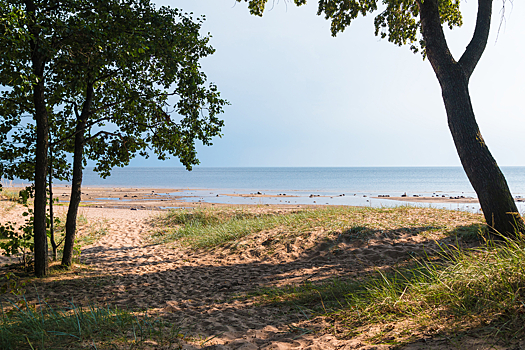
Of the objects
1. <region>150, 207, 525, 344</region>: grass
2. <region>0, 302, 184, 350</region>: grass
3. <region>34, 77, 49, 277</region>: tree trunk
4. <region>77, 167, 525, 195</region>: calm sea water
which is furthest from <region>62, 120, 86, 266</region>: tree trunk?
<region>77, 167, 525, 195</region>: calm sea water

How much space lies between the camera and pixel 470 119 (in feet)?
20.4

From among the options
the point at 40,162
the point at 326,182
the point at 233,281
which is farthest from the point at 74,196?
the point at 326,182

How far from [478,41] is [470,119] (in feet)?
6.59

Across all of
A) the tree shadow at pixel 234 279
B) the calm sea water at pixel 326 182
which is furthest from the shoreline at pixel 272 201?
the tree shadow at pixel 234 279

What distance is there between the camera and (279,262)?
22.8 feet

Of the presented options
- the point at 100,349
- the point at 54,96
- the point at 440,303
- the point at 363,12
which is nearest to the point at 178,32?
the point at 54,96

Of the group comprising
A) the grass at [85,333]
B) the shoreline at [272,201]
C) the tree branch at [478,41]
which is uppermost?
the tree branch at [478,41]

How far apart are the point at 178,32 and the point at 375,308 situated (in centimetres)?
606

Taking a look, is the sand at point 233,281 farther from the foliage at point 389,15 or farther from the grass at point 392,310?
the foliage at point 389,15

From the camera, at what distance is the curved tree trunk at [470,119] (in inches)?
234

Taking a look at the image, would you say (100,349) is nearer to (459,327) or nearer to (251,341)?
(251,341)

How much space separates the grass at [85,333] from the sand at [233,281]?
0.35 metres

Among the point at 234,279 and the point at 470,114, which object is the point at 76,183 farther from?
the point at 470,114

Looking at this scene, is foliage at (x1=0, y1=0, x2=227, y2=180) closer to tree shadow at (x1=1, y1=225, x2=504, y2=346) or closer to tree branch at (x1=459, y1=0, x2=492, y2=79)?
tree shadow at (x1=1, y1=225, x2=504, y2=346)
